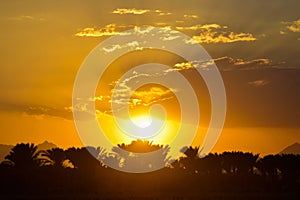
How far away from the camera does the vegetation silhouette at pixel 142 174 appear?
210 ft

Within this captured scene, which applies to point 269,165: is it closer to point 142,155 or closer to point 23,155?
point 142,155

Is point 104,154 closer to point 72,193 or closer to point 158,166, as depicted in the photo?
point 158,166

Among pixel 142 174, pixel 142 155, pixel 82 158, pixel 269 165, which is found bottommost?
pixel 142 174

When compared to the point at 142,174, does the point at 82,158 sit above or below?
above

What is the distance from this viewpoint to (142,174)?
7281 centimetres

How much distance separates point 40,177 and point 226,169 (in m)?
23.8

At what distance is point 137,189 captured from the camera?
6619 cm

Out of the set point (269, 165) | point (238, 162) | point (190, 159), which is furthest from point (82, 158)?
point (269, 165)

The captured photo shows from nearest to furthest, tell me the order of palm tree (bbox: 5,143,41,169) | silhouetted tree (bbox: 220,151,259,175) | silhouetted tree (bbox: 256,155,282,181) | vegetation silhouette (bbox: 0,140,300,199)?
1. vegetation silhouette (bbox: 0,140,300,199)
2. palm tree (bbox: 5,143,41,169)
3. silhouetted tree (bbox: 256,155,282,181)
4. silhouetted tree (bbox: 220,151,259,175)

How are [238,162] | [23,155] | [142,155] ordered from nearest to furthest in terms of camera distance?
[23,155] < [238,162] < [142,155]

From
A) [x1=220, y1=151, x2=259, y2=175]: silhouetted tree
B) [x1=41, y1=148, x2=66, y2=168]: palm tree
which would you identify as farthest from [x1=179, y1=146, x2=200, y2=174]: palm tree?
[x1=41, y1=148, x2=66, y2=168]: palm tree

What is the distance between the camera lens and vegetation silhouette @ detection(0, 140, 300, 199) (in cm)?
6400

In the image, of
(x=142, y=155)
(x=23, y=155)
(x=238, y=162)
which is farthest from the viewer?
(x=142, y=155)

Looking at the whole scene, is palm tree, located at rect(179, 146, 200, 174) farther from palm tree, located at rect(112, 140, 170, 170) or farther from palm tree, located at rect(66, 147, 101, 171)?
palm tree, located at rect(66, 147, 101, 171)
